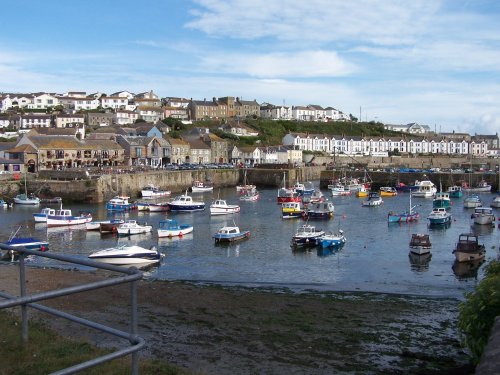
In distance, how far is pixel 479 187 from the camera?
234 feet

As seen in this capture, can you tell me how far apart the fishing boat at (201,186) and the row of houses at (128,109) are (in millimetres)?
43479

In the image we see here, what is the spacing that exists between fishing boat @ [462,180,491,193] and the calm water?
2140 centimetres

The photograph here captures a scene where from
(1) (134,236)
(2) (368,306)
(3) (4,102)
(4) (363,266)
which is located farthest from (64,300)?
(3) (4,102)

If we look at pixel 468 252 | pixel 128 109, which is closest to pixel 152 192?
pixel 468 252

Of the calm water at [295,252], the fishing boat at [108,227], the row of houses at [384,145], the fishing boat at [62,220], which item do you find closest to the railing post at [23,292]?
the calm water at [295,252]

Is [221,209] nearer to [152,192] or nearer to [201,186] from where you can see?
[152,192]

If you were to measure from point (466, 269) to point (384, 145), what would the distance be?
103852 mm

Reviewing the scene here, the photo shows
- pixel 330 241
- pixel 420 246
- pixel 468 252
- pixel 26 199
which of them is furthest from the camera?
pixel 26 199

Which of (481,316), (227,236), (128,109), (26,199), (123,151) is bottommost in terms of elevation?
(227,236)

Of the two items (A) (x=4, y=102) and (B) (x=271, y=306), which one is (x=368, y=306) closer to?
(B) (x=271, y=306)

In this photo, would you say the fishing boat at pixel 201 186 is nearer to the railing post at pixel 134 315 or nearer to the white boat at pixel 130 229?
the white boat at pixel 130 229

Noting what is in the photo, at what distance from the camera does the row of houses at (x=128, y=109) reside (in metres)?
108

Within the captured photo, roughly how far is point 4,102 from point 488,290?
12879 centimetres

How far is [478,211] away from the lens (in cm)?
4294
